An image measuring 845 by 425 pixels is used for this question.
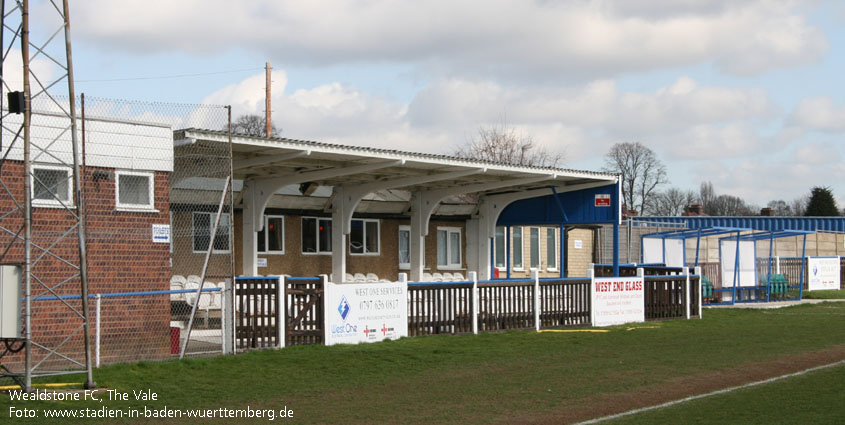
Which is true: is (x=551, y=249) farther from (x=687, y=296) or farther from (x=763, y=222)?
(x=763, y=222)

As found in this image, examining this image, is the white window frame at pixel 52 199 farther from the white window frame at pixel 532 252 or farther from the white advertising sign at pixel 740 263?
the white advertising sign at pixel 740 263

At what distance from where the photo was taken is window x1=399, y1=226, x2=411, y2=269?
1023 inches

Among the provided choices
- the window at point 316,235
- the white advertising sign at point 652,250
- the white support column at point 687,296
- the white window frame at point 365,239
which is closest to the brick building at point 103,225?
the window at point 316,235

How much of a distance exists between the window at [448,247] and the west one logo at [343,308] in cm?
1171

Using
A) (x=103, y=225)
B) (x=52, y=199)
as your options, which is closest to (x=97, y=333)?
(x=103, y=225)

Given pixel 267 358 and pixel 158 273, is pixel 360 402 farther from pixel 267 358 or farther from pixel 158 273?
pixel 158 273

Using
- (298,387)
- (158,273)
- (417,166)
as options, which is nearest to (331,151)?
(417,166)

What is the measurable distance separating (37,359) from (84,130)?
3440mm

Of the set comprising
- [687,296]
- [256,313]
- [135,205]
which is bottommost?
[687,296]

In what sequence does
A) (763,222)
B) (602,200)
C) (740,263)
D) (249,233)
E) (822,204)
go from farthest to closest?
1. (822,204)
2. (763,222)
3. (740,263)
4. (602,200)
5. (249,233)

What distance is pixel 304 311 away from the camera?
15.2 meters

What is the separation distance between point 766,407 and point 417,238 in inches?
637

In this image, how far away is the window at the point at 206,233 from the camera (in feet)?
65.7

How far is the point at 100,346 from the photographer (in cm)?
1337
